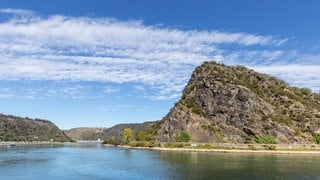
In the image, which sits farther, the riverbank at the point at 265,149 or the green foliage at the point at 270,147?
the green foliage at the point at 270,147

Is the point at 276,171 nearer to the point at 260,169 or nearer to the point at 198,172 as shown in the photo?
the point at 260,169

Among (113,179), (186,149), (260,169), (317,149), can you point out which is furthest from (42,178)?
(317,149)

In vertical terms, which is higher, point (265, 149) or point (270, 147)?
point (270, 147)

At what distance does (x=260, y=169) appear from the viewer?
94062mm

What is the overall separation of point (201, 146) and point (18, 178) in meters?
126

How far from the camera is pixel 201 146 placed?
194m

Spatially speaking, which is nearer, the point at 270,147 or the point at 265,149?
the point at 265,149

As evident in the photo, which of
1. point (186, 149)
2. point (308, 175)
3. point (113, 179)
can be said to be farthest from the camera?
point (186, 149)

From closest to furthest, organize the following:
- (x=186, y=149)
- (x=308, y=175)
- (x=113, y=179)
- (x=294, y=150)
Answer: (x=113, y=179)
(x=308, y=175)
(x=294, y=150)
(x=186, y=149)

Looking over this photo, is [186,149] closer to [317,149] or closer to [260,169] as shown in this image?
[317,149]

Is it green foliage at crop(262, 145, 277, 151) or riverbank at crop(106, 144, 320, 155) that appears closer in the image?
riverbank at crop(106, 144, 320, 155)

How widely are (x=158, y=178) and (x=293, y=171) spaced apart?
3212 centimetres

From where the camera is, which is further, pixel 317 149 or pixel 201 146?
pixel 201 146

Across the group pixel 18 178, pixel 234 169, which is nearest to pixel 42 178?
pixel 18 178
